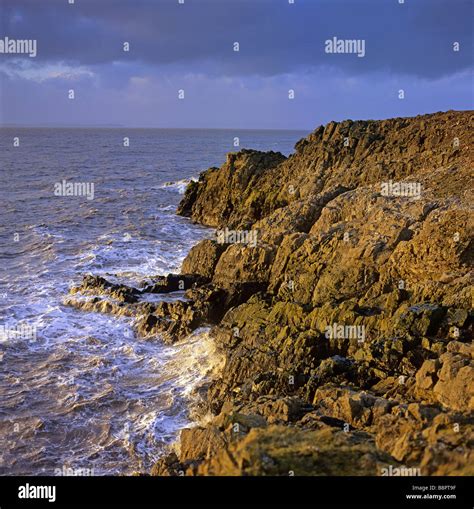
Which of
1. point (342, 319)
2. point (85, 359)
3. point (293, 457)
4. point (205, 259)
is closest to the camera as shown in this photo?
point (293, 457)

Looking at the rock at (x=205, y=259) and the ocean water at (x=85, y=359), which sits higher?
the rock at (x=205, y=259)

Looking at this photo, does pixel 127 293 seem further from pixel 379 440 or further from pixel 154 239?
pixel 379 440

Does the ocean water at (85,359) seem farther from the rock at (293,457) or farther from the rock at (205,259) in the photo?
the rock at (293,457)

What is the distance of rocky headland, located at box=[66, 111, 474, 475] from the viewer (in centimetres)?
1024

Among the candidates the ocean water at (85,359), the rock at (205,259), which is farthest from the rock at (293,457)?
→ the rock at (205,259)

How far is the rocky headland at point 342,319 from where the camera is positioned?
10.2 metres

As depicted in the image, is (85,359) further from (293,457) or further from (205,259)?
(293,457)

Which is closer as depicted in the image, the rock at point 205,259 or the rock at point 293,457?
the rock at point 293,457

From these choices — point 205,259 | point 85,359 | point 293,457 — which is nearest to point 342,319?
point 85,359

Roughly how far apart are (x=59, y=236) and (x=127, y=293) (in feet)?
60.8


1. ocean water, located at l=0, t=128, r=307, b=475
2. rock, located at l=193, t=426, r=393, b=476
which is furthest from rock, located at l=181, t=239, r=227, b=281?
rock, located at l=193, t=426, r=393, b=476

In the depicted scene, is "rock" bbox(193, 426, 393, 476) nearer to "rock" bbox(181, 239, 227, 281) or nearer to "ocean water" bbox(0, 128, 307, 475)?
"ocean water" bbox(0, 128, 307, 475)

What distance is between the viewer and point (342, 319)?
20703 millimetres
